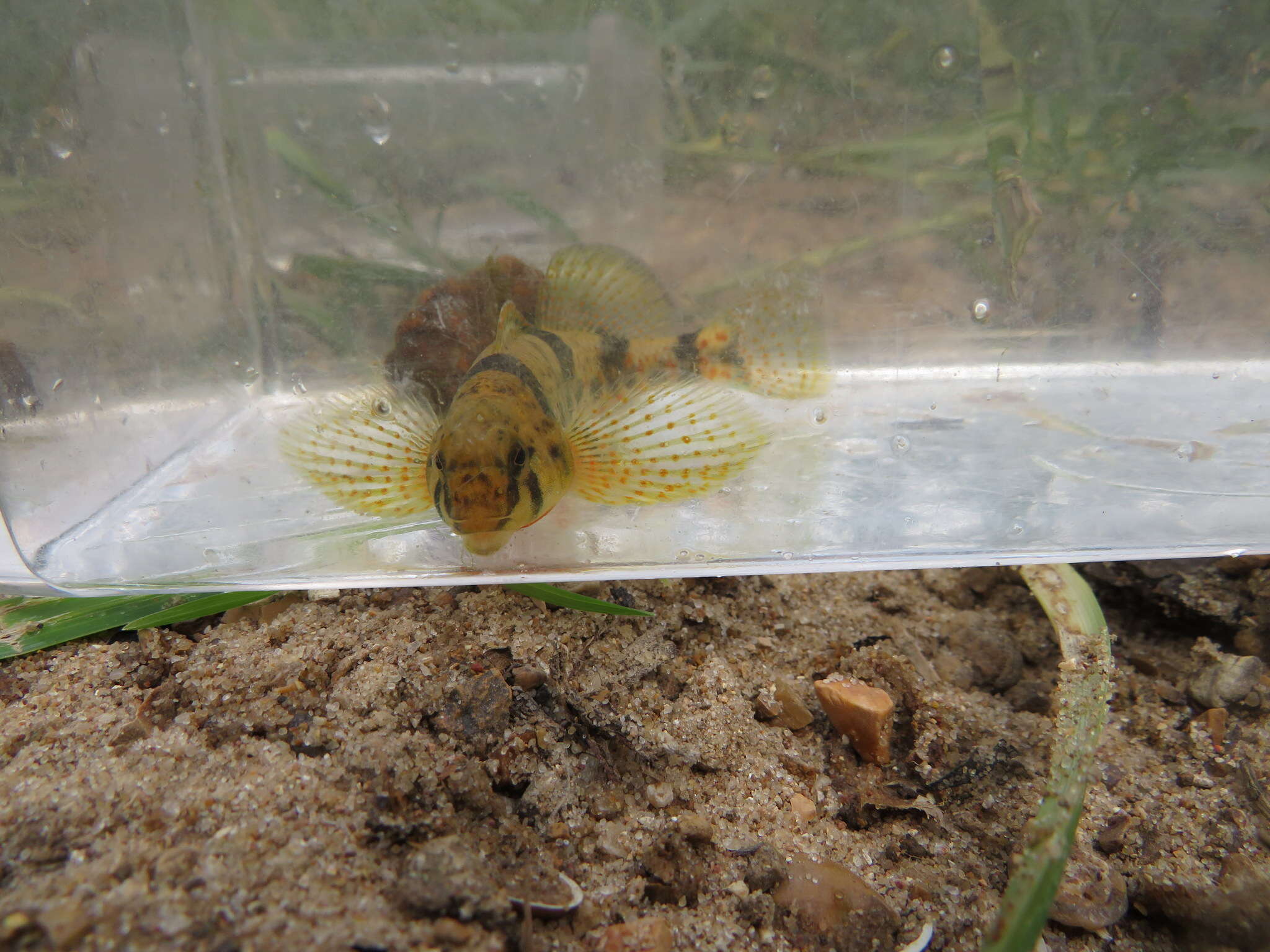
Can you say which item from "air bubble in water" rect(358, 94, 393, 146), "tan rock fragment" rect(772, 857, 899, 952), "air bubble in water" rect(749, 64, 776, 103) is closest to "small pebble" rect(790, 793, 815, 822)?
"tan rock fragment" rect(772, 857, 899, 952)

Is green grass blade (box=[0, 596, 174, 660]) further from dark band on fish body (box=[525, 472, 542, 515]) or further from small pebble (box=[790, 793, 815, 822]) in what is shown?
small pebble (box=[790, 793, 815, 822])

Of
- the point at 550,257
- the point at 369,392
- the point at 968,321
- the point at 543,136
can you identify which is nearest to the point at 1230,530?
the point at 968,321

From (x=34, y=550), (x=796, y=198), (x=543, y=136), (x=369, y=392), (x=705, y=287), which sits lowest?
(x=34, y=550)

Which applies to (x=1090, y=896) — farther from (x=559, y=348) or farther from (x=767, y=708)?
(x=559, y=348)

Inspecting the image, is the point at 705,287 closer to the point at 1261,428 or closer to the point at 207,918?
the point at 1261,428

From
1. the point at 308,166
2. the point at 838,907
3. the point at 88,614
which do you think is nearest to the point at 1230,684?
the point at 838,907

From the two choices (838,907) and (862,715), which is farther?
(862,715)
